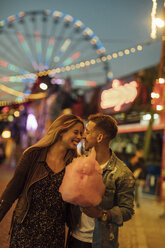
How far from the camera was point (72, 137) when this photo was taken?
2760 millimetres

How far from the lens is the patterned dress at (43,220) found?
2.53 metres

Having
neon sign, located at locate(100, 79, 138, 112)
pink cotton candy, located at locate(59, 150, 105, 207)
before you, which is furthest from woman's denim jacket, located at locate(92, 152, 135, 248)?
neon sign, located at locate(100, 79, 138, 112)

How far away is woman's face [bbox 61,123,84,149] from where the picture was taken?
2762mm

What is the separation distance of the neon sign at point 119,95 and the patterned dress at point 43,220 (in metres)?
11.6

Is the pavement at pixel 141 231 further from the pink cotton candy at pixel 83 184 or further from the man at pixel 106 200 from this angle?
the pink cotton candy at pixel 83 184

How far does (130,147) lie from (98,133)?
1192 centimetres


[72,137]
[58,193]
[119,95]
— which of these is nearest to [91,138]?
[72,137]

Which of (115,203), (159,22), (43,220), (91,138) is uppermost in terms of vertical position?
(159,22)

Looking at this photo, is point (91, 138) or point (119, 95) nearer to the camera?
point (91, 138)

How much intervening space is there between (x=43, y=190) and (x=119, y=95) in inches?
497

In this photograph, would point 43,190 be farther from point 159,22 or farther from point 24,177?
point 159,22

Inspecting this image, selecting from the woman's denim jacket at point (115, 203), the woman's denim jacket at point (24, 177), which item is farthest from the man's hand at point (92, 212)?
the woman's denim jacket at point (24, 177)

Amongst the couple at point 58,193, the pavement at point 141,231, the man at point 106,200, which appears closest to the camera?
the man at point 106,200

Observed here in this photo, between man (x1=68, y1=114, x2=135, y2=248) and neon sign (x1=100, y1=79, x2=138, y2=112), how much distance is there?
11276 mm
